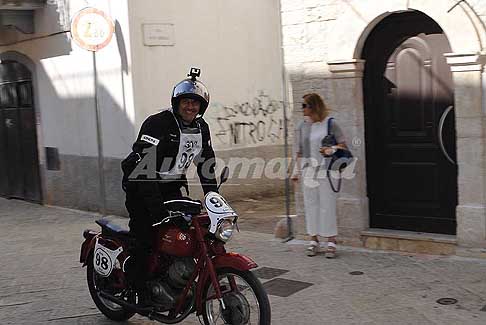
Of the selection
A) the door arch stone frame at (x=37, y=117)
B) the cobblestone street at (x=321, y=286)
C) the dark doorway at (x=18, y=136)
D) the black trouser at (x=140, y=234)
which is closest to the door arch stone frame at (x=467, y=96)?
the cobblestone street at (x=321, y=286)

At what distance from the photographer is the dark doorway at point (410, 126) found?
6.99 metres

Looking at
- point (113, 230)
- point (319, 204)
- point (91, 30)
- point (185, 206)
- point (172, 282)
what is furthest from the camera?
point (91, 30)

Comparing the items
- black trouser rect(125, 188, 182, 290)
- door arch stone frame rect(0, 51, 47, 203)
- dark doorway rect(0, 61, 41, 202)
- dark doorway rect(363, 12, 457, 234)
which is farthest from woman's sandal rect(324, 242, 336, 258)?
dark doorway rect(0, 61, 41, 202)

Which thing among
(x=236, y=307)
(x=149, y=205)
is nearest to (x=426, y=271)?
(x=236, y=307)

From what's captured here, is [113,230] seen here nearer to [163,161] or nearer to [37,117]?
[163,161]

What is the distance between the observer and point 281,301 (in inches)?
228

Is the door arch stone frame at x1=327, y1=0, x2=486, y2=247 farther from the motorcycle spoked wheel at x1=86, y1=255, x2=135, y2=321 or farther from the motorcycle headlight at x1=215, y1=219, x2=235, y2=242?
the motorcycle spoked wheel at x1=86, y1=255, x2=135, y2=321

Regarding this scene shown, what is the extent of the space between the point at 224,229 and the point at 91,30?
619cm

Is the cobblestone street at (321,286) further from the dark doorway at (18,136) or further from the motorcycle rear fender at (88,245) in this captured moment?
the dark doorway at (18,136)

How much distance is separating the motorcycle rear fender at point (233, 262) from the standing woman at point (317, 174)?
281 cm

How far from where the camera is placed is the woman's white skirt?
7.20 meters

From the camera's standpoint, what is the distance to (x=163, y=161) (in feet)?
15.9

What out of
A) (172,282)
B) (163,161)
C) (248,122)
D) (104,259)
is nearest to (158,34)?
(248,122)

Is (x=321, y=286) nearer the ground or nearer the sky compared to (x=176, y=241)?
nearer the ground
